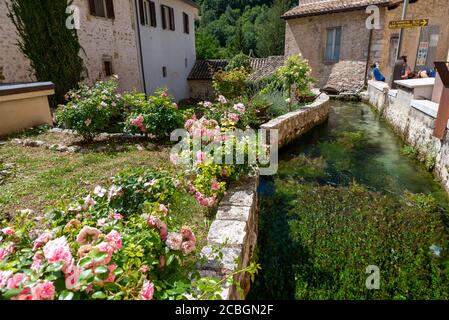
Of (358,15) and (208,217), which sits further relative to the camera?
(358,15)

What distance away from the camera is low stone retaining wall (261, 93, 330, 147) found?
24.3 feet

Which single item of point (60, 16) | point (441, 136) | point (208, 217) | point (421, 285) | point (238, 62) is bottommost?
point (421, 285)

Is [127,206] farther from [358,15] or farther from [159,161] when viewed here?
[358,15]

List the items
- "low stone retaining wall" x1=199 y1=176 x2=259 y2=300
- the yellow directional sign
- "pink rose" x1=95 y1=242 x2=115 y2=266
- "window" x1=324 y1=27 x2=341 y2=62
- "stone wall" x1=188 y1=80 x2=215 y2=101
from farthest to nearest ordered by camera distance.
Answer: "stone wall" x1=188 y1=80 x2=215 y2=101, "window" x1=324 y1=27 x2=341 y2=62, the yellow directional sign, "low stone retaining wall" x1=199 y1=176 x2=259 y2=300, "pink rose" x1=95 y1=242 x2=115 y2=266

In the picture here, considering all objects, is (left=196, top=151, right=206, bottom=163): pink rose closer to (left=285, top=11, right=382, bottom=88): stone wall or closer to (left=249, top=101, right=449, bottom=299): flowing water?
(left=249, top=101, right=449, bottom=299): flowing water

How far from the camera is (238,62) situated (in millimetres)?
20594

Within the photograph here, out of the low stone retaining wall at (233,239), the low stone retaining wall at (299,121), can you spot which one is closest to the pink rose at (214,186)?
the low stone retaining wall at (233,239)

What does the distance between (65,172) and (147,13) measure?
12655 mm

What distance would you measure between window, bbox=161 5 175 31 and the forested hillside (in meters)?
14.9

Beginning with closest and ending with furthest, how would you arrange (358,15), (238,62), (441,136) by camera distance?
(441,136)
(358,15)
(238,62)

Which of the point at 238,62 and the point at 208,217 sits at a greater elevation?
the point at 238,62

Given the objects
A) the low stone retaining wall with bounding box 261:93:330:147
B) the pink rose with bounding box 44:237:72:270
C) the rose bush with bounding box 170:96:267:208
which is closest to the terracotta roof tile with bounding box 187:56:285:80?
the low stone retaining wall with bounding box 261:93:330:147
